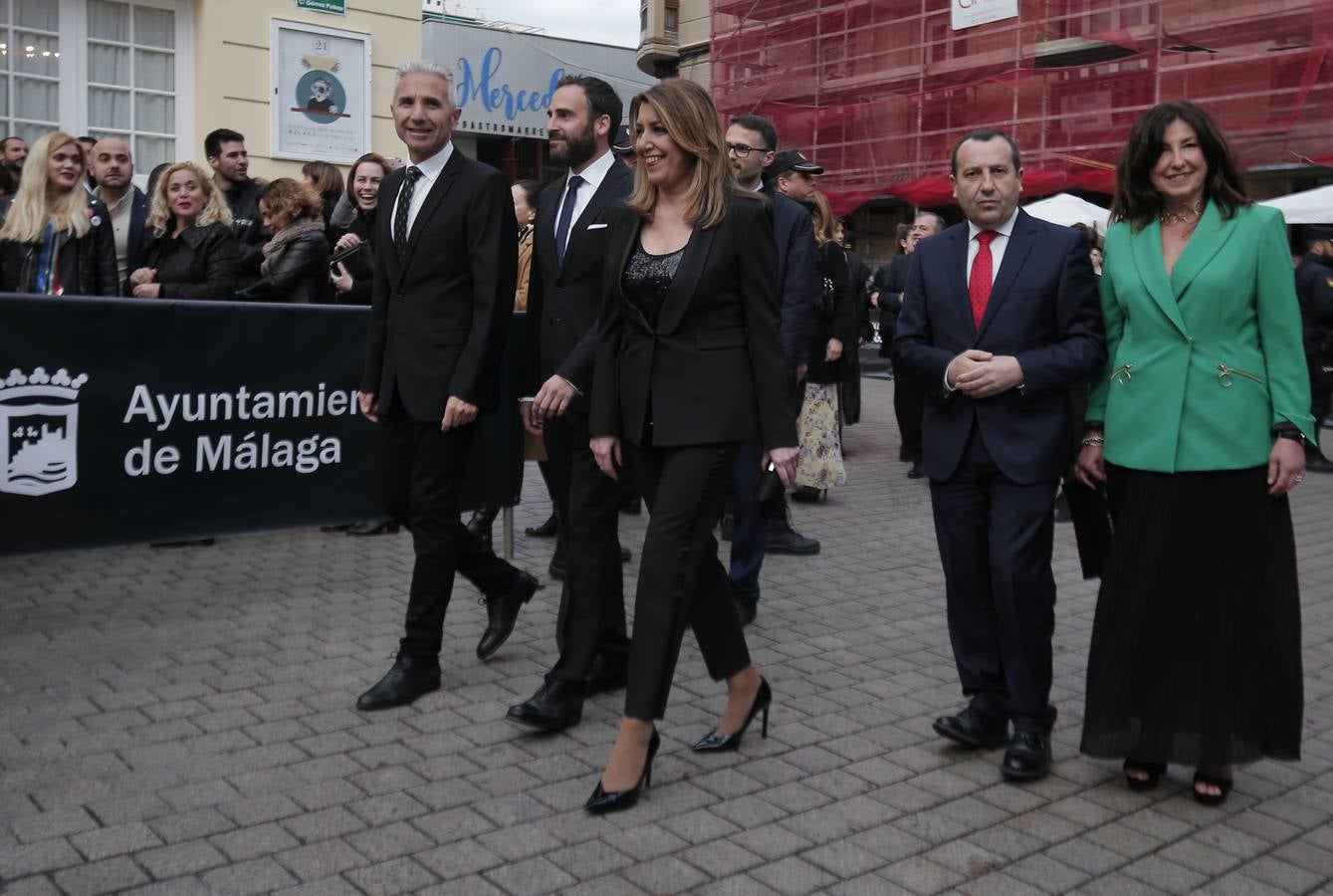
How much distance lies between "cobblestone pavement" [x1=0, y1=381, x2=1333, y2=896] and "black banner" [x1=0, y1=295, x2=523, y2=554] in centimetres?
45

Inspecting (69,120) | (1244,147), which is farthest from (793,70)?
(69,120)

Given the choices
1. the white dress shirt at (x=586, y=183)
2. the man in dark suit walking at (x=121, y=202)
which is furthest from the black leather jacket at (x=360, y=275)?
the white dress shirt at (x=586, y=183)

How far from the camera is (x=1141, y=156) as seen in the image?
4.10 m

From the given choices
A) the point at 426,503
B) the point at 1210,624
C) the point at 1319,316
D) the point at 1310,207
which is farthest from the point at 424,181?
the point at 1310,207

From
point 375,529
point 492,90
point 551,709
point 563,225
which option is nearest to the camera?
point 551,709

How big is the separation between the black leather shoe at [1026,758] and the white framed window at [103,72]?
9.81m

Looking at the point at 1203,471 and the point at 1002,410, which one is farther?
the point at 1002,410

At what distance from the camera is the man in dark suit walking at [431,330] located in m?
4.82

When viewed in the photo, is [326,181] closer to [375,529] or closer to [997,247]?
[375,529]

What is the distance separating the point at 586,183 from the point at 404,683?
1.85m

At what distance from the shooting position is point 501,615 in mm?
5445

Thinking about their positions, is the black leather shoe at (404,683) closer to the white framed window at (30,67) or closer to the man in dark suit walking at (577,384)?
the man in dark suit walking at (577,384)

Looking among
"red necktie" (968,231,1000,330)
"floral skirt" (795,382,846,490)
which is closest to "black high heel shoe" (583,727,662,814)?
"red necktie" (968,231,1000,330)

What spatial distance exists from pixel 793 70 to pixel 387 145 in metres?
20.3
